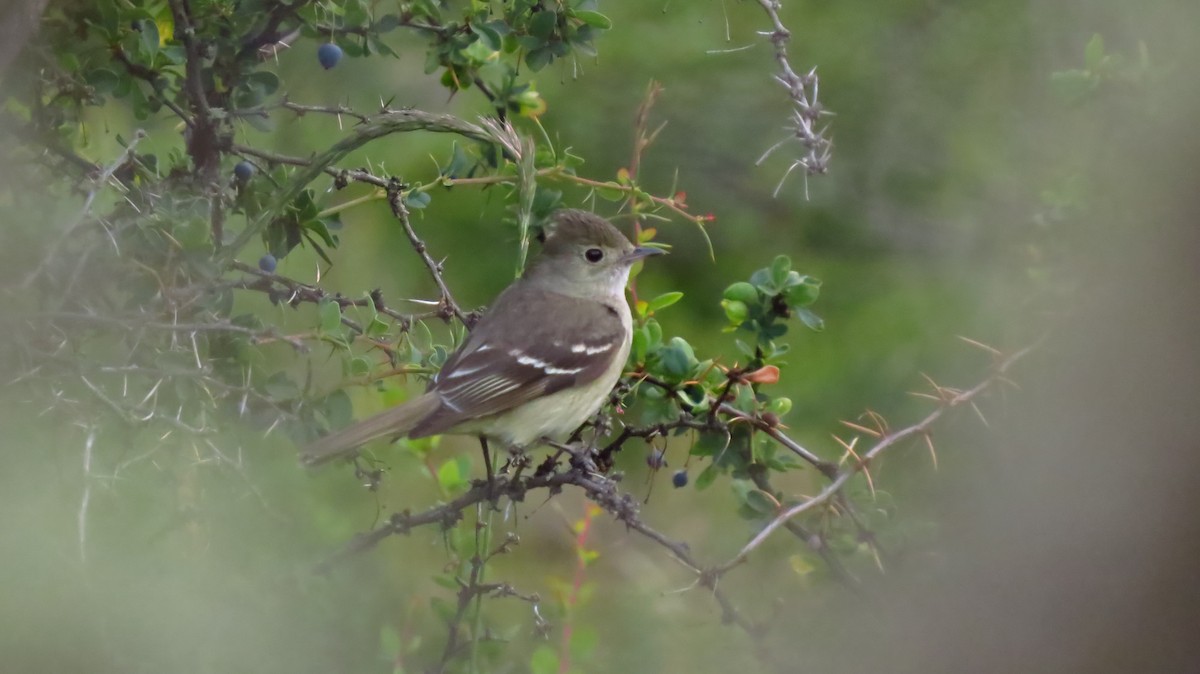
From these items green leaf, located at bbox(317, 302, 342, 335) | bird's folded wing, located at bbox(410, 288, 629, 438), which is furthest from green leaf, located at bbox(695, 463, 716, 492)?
green leaf, located at bbox(317, 302, 342, 335)

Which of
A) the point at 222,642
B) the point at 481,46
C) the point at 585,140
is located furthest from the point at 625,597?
the point at 222,642

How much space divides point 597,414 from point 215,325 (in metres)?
1.39

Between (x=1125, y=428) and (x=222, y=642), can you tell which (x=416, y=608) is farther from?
(x=1125, y=428)

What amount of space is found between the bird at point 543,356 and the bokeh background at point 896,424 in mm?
406

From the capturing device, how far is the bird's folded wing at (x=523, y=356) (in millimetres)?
4258

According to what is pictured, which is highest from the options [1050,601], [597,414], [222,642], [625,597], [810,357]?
[1050,601]

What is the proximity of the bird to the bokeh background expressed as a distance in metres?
0.41

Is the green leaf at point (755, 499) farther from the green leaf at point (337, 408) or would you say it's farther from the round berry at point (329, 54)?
the round berry at point (329, 54)

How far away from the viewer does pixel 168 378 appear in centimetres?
305

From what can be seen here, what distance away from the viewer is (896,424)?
240 inches

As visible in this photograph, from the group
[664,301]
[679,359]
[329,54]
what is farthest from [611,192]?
[329,54]

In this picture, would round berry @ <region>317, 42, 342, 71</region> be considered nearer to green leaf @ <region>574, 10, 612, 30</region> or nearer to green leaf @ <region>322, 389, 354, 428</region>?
green leaf @ <region>574, 10, 612, 30</region>

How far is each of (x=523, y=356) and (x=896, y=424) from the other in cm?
220

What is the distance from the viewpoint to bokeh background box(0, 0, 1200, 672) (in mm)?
2561
